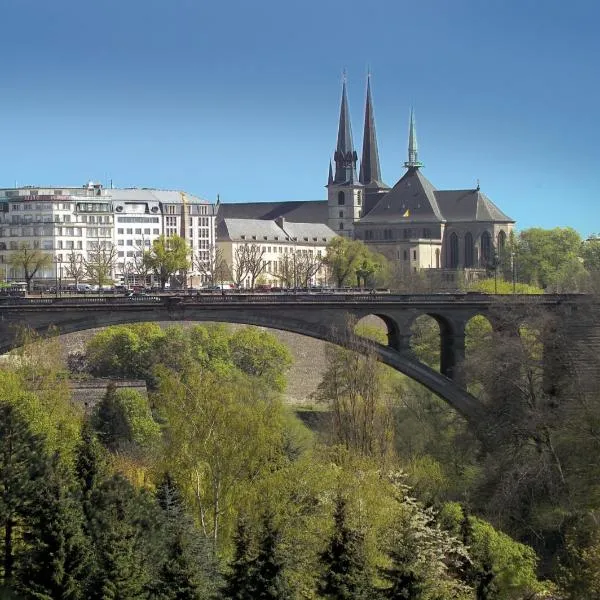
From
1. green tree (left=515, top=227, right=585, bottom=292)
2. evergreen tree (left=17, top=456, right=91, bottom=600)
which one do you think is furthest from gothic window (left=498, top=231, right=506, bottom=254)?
evergreen tree (left=17, top=456, right=91, bottom=600)

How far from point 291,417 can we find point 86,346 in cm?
1922

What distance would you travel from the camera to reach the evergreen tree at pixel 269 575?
1389 inches

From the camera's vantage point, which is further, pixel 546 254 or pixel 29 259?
pixel 546 254

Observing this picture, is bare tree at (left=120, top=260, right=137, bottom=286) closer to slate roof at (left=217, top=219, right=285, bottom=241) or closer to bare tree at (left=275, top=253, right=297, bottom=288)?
bare tree at (left=275, top=253, right=297, bottom=288)

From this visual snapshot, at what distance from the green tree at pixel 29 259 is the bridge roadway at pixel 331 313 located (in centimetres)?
5035

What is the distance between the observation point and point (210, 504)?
1896 inches

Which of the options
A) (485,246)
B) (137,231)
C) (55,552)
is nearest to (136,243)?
(137,231)

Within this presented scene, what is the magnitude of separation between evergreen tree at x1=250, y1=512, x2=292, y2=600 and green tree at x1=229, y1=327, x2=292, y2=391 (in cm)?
6414

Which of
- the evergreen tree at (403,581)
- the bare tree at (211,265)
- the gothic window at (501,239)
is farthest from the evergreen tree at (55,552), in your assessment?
the gothic window at (501,239)

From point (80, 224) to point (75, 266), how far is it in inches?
545

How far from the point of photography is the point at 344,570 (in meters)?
36.3

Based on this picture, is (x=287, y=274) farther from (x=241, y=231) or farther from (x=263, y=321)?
(x=263, y=321)

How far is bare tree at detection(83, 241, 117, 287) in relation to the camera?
126269 mm

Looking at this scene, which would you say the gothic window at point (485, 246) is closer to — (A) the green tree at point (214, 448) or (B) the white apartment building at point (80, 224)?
(B) the white apartment building at point (80, 224)
